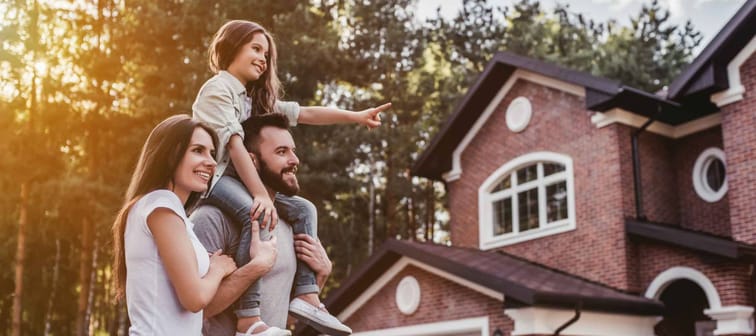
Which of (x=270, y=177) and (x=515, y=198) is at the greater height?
(x=515, y=198)

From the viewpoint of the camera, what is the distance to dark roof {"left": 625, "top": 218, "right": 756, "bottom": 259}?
12383 millimetres

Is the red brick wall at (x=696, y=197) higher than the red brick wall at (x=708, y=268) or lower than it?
higher

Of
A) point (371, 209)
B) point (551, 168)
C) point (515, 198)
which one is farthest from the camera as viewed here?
point (371, 209)

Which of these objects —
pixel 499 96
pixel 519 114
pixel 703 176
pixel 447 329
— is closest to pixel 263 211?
pixel 447 329

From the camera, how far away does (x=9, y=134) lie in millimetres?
21062

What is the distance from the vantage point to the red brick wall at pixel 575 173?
14.9 meters

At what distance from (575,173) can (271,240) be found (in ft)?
42.7

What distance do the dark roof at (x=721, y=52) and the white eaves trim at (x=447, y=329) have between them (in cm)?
531

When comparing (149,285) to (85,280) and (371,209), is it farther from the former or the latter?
(371,209)

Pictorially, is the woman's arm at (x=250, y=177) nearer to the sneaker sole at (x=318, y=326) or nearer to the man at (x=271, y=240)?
the man at (x=271, y=240)

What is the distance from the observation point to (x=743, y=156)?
1357 cm

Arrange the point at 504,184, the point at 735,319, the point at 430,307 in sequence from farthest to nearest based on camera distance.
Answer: the point at 504,184, the point at 430,307, the point at 735,319

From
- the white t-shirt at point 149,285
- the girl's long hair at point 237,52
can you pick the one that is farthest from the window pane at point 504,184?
the white t-shirt at point 149,285

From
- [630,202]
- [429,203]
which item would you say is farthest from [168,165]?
[429,203]
